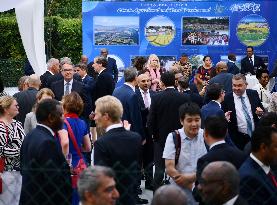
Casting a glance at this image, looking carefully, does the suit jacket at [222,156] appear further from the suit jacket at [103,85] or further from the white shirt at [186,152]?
the suit jacket at [103,85]

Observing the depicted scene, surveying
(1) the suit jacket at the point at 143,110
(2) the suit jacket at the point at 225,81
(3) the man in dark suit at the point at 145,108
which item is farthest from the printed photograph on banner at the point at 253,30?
(1) the suit jacket at the point at 143,110

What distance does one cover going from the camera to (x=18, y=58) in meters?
30.2

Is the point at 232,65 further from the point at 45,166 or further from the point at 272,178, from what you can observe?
the point at 272,178

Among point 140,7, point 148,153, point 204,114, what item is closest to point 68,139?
point 204,114

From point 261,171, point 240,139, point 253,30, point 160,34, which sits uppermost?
point 253,30

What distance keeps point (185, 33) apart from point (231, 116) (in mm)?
9794

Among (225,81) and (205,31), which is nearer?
(225,81)

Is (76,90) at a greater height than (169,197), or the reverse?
(169,197)

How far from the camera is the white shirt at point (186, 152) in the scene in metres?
7.18

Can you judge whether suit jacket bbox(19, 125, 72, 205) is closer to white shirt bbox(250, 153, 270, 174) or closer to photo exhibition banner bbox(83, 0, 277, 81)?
white shirt bbox(250, 153, 270, 174)

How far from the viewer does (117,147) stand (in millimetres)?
6727

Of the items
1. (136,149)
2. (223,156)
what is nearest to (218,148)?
(223,156)

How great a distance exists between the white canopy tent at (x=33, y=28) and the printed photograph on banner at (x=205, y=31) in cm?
465

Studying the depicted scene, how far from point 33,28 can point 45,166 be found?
1031cm
